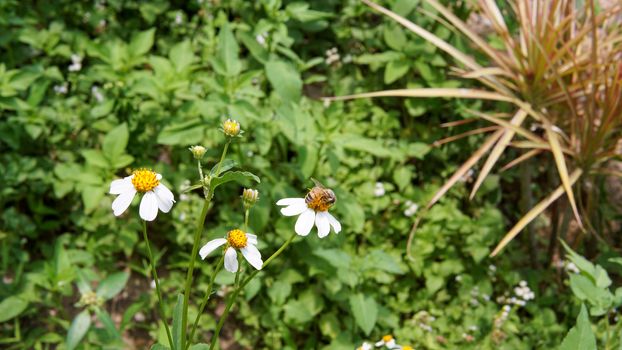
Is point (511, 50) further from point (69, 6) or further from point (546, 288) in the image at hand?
point (69, 6)

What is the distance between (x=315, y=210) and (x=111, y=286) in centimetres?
104

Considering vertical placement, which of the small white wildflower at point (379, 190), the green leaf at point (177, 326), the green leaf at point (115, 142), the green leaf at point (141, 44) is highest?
the green leaf at point (177, 326)

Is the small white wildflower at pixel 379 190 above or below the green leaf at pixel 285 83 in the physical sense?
below

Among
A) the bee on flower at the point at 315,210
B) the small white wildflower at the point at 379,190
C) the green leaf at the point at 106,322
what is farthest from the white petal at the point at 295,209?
the small white wildflower at the point at 379,190

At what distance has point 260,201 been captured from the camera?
2.32 m

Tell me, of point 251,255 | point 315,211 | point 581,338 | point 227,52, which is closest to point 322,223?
point 315,211

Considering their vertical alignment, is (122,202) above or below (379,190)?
above

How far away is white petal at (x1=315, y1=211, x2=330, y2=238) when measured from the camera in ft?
4.01

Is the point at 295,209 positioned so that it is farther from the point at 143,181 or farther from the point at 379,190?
the point at 379,190

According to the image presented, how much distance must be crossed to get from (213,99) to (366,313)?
886 millimetres

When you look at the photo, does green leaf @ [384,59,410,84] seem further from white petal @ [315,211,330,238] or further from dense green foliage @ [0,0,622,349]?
white petal @ [315,211,330,238]

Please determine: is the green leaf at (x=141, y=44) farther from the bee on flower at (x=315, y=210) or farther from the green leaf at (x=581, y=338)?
the green leaf at (x=581, y=338)

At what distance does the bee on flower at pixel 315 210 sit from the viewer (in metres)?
1.22

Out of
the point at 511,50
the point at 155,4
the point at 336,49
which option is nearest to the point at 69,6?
the point at 155,4
